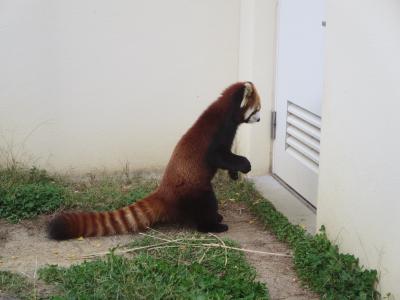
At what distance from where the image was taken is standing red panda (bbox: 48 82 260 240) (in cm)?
509

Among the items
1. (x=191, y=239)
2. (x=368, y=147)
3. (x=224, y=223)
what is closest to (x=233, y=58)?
(x=224, y=223)

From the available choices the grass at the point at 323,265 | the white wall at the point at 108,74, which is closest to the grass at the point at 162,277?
the grass at the point at 323,265

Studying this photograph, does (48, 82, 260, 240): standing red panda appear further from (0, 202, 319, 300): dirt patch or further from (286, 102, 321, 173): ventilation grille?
(286, 102, 321, 173): ventilation grille

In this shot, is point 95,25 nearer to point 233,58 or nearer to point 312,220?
point 233,58

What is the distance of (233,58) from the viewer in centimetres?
638

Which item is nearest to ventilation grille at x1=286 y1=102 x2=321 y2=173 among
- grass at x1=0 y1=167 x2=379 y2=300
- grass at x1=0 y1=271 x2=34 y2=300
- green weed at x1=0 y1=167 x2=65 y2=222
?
grass at x1=0 y1=167 x2=379 y2=300

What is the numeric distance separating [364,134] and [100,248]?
196 centimetres

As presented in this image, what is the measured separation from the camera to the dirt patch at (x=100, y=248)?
445 centimetres

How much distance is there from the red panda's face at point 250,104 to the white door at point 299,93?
46 cm

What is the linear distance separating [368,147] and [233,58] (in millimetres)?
2537

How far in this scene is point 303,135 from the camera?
5668 millimetres

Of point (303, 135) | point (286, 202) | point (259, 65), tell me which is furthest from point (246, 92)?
point (286, 202)

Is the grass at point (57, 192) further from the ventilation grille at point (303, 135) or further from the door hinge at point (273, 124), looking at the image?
the ventilation grille at point (303, 135)

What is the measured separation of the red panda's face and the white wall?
3.70 feet
